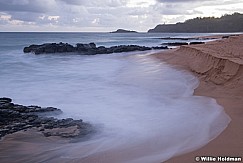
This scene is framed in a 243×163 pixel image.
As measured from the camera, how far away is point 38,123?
6164mm

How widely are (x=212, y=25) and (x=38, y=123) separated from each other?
14711 cm

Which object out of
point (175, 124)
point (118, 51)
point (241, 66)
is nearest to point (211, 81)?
point (241, 66)

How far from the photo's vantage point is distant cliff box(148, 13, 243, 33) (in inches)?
4926

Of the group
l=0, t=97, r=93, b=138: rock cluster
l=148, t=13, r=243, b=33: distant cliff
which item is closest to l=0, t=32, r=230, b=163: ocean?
l=0, t=97, r=93, b=138: rock cluster

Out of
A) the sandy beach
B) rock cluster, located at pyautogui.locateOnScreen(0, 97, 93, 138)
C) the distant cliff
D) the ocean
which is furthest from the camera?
the distant cliff

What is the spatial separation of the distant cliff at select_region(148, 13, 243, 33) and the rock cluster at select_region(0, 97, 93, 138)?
120096 mm

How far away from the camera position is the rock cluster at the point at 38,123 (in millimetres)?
5660

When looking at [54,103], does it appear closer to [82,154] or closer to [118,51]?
[82,154]

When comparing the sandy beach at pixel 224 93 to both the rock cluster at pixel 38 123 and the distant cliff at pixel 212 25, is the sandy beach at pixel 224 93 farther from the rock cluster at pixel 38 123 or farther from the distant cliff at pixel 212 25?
the distant cliff at pixel 212 25

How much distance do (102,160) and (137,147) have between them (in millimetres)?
702

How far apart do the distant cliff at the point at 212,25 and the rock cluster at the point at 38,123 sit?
Answer: 120 m

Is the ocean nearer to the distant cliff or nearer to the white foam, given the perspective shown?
the white foam

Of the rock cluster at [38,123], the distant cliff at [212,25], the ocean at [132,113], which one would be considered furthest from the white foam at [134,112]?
the distant cliff at [212,25]

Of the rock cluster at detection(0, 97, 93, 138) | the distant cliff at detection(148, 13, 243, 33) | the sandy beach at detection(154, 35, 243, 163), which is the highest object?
the distant cliff at detection(148, 13, 243, 33)
